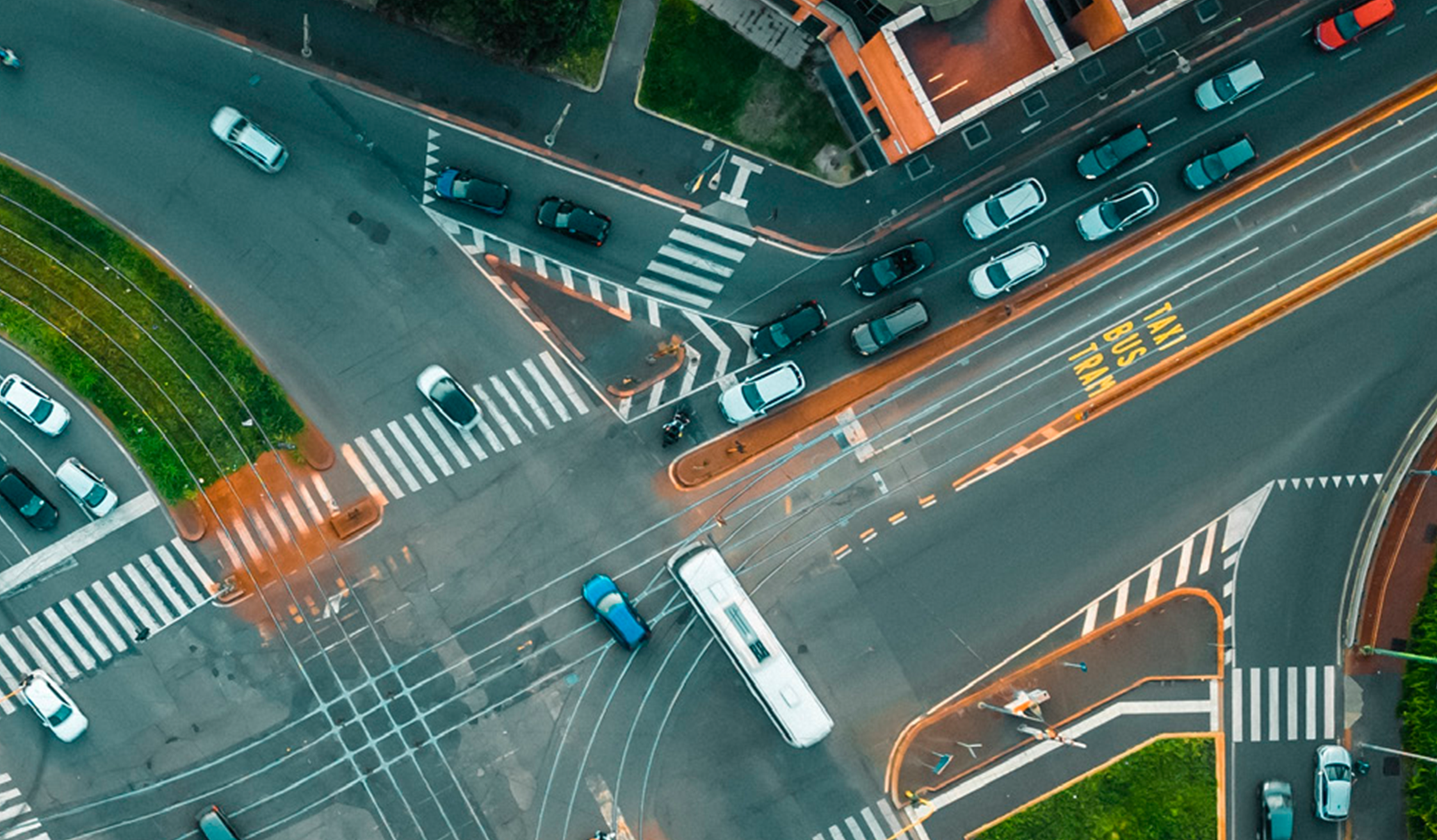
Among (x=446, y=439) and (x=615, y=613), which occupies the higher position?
(x=446, y=439)

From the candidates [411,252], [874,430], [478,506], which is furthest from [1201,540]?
[411,252]

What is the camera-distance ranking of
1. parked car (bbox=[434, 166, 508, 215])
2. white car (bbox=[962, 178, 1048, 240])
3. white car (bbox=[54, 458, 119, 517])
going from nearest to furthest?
white car (bbox=[54, 458, 119, 517]) → parked car (bbox=[434, 166, 508, 215]) → white car (bbox=[962, 178, 1048, 240])

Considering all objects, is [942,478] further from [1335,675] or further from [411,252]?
[411,252]

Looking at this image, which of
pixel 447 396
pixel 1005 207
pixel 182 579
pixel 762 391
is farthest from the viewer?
pixel 182 579

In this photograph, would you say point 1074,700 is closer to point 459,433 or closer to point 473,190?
point 459,433

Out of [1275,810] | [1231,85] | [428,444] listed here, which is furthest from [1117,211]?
[428,444]

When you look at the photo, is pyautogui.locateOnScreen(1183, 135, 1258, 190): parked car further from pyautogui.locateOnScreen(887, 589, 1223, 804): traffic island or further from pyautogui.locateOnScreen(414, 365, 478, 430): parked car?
pyautogui.locateOnScreen(414, 365, 478, 430): parked car

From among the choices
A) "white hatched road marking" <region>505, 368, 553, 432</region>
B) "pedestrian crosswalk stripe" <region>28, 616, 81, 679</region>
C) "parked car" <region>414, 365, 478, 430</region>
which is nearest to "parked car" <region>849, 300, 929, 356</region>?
"white hatched road marking" <region>505, 368, 553, 432</region>
